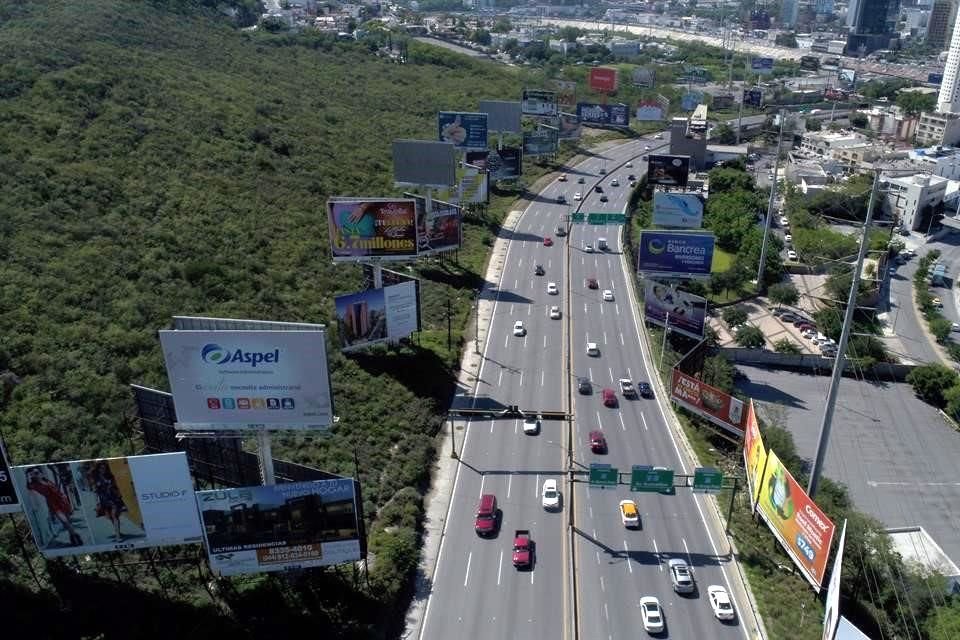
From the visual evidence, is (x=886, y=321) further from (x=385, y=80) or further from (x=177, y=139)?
(x=385, y=80)

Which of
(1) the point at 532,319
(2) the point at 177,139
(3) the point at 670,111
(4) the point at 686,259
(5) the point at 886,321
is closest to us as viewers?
(4) the point at 686,259

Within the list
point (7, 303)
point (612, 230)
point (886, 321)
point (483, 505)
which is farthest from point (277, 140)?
point (886, 321)

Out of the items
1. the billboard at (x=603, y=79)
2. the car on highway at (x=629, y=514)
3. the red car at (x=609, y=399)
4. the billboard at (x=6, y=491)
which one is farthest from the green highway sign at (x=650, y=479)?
the billboard at (x=603, y=79)

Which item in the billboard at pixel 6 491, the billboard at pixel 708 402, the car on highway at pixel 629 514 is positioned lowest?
the car on highway at pixel 629 514

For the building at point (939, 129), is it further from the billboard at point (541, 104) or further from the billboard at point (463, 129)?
the billboard at point (463, 129)

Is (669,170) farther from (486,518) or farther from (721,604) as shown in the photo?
(721,604)

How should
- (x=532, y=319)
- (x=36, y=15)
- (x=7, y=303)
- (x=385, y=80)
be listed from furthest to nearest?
(x=385, y=80) < (x=36, y=15) < (x=532, y=319) < (x=7, y=303)

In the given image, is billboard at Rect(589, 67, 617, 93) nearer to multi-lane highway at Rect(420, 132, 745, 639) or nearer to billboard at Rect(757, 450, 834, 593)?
multi-lane highway at Rect(420, 132, 745, 639)
